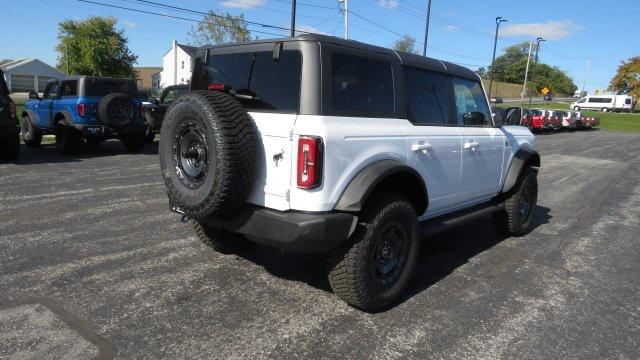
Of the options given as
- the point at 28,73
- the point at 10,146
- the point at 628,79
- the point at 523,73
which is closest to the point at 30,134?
the point at 10,146

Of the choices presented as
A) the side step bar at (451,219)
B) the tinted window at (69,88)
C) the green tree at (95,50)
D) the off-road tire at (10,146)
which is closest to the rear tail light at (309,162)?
the side step bar at (451,219)

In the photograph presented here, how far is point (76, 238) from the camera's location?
15.8ft

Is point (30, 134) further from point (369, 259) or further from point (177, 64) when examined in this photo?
point (177, 64)

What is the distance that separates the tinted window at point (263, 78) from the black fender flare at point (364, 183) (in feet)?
2.18

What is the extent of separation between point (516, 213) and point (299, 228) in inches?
137

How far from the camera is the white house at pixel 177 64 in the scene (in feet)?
194

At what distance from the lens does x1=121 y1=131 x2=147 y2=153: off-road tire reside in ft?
38.2

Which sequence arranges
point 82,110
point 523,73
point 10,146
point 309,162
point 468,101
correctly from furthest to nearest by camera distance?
point 523,73, point 82,110, point 10,146, point 468,101, point 309,162

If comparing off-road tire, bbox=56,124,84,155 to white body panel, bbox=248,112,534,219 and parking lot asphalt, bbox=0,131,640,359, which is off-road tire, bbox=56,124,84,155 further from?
white body panel, bbox=248,112,534,219

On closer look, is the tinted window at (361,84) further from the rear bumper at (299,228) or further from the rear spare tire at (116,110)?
the rear spare tire at (116,110)

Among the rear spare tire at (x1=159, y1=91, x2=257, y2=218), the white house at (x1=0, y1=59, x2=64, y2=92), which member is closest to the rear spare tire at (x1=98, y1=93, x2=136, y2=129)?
the rear spare tire at (x1=159, y1=91, x2=257, y2=218)

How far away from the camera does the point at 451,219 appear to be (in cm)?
444

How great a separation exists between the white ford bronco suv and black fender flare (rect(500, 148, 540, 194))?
1480 millimetres

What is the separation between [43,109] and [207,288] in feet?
34.2
